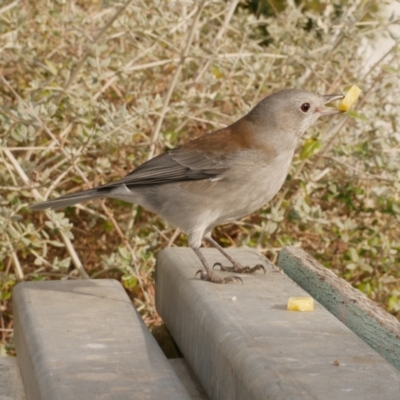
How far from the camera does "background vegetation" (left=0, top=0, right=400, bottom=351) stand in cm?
463

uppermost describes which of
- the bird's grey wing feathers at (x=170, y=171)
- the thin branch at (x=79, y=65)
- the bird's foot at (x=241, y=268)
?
the thin branch at (x=79, y=65)

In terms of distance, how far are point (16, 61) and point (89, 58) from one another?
2.37 ft

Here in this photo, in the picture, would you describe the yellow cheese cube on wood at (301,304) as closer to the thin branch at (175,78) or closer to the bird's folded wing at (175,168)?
the bird's folded wing at (175,168)

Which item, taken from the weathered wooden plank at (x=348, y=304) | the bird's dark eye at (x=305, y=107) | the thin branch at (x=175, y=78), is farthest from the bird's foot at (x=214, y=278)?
the thin branch at (x=175, y=78)

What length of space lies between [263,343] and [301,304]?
0.49m

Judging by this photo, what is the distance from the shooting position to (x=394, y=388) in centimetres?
227

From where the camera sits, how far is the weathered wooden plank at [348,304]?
2760mm

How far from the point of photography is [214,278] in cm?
348

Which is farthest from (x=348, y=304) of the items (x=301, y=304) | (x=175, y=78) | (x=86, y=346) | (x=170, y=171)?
(x=175, y=78)

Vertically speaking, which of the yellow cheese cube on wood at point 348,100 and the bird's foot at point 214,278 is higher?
the yellow cheese cube on wood at point 348,100

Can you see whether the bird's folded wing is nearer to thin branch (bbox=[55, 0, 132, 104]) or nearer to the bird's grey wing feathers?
the bird's grey wing feathers

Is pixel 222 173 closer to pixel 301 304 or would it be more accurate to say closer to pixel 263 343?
pixel 301 304

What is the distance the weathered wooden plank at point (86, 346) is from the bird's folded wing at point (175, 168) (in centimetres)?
79

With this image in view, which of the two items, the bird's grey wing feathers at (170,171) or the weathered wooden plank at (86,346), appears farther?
the bird's grey wing feathers at (170,171)
